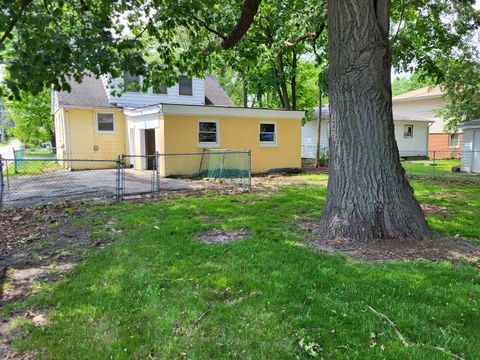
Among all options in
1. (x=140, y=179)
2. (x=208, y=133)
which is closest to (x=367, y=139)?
(x=140, y=179)

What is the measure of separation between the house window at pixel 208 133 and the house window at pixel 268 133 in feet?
7.89

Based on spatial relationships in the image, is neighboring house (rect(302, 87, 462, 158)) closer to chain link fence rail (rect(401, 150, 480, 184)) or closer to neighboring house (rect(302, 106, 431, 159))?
neighboring house (rect(302, 106, 431, 159))

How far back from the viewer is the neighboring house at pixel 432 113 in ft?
93.8

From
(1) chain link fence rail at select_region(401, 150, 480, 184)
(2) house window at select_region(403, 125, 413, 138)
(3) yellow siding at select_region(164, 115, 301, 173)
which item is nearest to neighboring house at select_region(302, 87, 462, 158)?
(2) house window at select_region(403, 125, 413, 138)

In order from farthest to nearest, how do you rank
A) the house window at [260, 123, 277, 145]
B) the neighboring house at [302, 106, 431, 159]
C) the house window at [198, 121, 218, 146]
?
the neighboring house at [302, 106, 431, 159] → the house window at [260, 123, 277, 145] → the house window at [198, 121, 218, 146]

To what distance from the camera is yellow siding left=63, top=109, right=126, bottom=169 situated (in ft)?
58.3

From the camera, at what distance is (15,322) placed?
10.7 feet

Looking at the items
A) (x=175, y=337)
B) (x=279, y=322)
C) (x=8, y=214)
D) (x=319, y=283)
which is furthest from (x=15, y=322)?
(x=8, y=214)

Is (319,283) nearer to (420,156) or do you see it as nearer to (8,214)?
(8,214)

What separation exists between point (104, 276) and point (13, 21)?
11.6 feet

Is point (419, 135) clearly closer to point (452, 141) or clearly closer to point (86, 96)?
point (452, 141)

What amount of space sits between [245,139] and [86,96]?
328 inches

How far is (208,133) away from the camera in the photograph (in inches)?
630

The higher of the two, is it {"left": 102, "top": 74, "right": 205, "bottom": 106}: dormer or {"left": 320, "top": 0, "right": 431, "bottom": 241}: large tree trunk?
{"left": 102, "top": 74, "right": 205, "bottom": 106}: dormer
